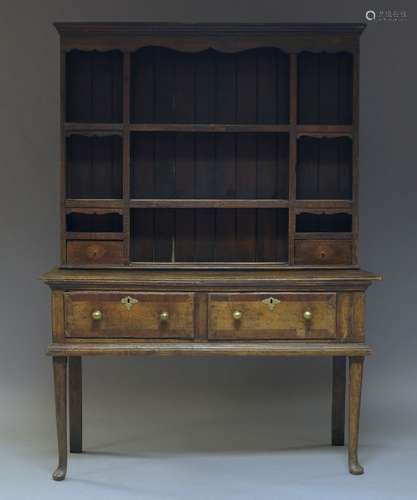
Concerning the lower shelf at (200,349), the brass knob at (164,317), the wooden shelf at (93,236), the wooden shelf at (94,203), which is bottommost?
the lower shelf at (200,349)

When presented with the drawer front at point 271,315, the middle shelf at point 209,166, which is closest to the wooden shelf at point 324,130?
the middle shelf at point 209,166

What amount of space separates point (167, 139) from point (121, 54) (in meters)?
0.44

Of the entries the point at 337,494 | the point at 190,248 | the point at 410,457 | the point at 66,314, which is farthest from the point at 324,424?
the point at 66,314

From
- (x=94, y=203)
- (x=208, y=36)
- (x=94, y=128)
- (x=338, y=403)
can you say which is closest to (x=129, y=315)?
(x=94, y=203)

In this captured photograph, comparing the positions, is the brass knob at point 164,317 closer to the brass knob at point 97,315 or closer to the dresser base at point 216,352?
the dresser base at point 216,352

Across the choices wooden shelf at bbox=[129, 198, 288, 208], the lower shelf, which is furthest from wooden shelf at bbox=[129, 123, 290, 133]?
the lower shelf

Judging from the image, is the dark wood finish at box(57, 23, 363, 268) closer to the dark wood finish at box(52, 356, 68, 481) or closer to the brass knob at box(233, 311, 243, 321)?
the brass knob at box(233, 311, 243, 321)

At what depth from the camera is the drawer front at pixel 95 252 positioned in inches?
140

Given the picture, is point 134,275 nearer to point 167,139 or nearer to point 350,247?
point 167,139

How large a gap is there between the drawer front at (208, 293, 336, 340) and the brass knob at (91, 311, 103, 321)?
458 mm

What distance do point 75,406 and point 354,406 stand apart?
51.8 inches

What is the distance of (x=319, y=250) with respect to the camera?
11.7 ft

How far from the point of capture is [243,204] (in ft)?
11.6

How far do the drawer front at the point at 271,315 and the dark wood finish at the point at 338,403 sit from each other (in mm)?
530
